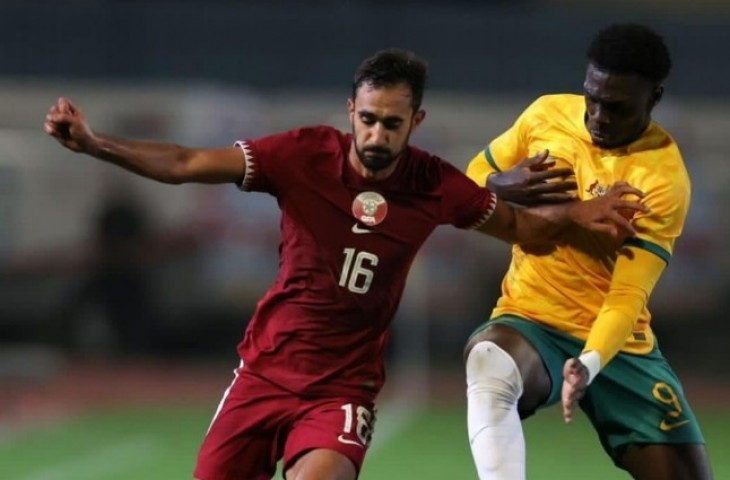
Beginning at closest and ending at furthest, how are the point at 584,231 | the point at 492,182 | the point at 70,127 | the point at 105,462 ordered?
1. the point at 70,127
2. the point at 584,231
3. the point at 492,182
4. the point at 105,462

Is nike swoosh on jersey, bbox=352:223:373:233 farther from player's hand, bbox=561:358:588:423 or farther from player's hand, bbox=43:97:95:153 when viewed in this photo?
player's hand, bbox=43:97:95:153

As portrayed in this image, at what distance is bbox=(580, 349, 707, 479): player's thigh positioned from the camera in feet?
20.0

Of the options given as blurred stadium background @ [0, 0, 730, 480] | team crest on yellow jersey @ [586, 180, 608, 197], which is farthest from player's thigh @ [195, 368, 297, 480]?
blurred stadium background @ [0, 0, 730, 480]

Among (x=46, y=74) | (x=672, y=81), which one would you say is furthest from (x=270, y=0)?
(x=672, y=81)

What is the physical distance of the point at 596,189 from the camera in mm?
5996

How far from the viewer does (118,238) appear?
14.2 metres

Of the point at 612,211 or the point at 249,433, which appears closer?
the point at 249,433

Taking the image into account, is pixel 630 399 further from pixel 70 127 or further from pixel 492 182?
pixel 70 127

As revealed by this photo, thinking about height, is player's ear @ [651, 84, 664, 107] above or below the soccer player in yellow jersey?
above

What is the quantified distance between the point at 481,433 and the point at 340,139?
1.10 m

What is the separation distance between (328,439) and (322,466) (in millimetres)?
103

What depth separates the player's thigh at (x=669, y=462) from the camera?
6094 millimetres

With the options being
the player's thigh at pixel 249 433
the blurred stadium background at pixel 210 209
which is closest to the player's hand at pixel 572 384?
the player's thigh at pixel 249 433

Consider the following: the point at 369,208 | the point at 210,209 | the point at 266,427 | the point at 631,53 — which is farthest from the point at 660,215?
the point at 210,209
